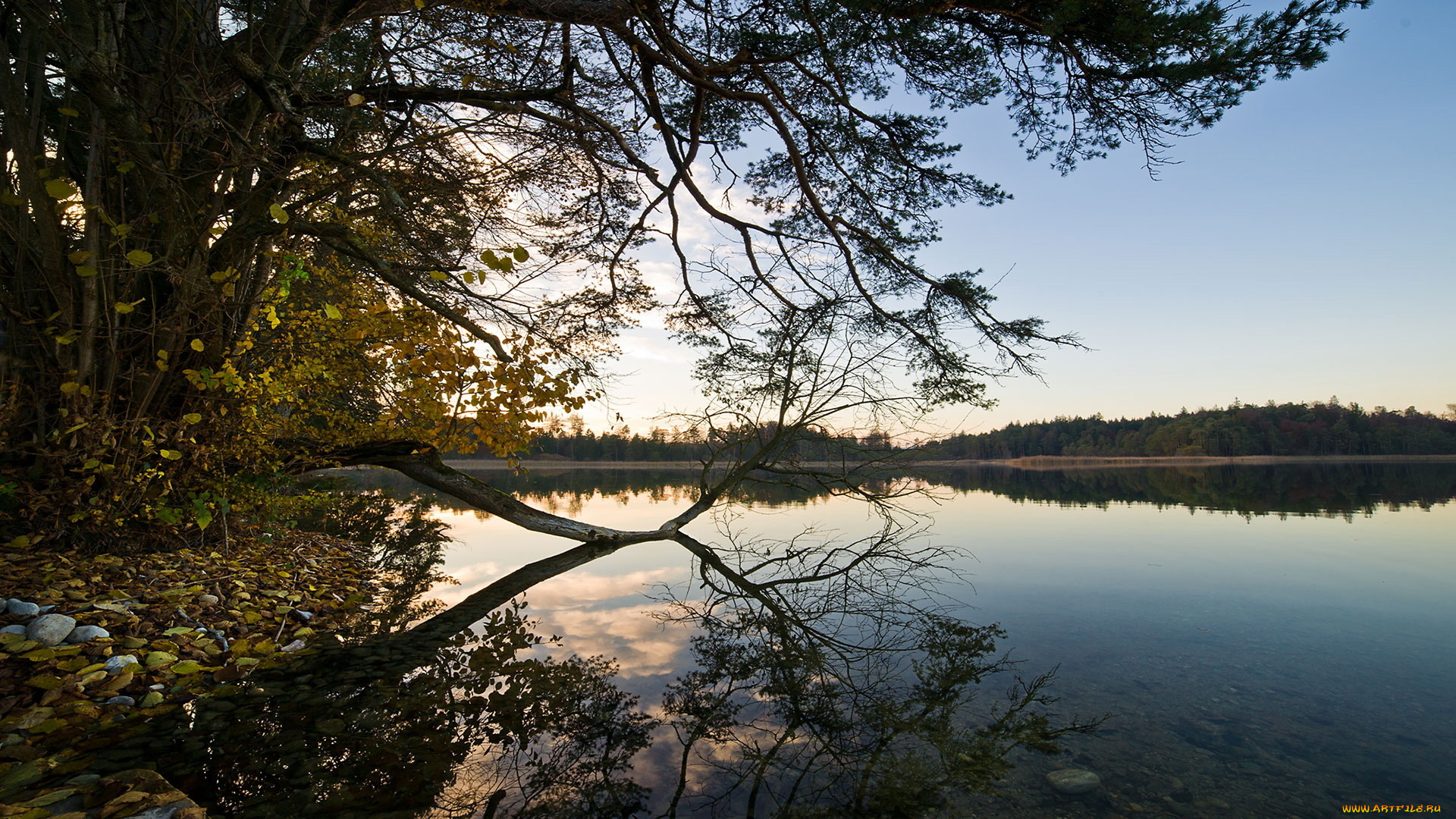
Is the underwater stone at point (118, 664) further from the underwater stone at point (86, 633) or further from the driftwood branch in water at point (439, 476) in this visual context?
the driftwood branch in water at point (439, 476)

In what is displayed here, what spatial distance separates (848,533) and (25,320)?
9.78m

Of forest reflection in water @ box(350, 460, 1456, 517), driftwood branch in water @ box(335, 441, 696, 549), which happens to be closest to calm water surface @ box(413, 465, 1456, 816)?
driftwood branch in water @ box(335, 441, 696, 549)

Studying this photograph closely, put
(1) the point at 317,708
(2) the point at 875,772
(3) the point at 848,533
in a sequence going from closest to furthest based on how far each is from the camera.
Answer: (2) the point at 875,772 < (1) the point at 317,708 < (3) the point at 848,533

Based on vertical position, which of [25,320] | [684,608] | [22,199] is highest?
[22,199]

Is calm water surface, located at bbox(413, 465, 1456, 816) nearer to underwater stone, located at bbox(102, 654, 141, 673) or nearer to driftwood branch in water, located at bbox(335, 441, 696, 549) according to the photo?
driftwood branch in water, located at bbox(335, 441, 696, 549)

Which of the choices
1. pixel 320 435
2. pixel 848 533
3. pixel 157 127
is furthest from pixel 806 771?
pixel 848 533

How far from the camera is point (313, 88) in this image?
443cm

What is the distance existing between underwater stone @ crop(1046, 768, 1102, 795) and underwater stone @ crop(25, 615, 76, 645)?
5128 mm

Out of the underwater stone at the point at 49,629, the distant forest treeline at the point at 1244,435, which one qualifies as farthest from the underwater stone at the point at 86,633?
the distant forest treeline at the point at 1244,435

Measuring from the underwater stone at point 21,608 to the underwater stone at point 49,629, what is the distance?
0.08 m

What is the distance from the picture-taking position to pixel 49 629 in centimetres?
334

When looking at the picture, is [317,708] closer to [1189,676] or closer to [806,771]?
[806,771]

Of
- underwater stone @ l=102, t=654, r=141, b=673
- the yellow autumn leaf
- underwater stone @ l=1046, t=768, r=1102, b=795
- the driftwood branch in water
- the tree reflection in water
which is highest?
the yellow autumn leaf

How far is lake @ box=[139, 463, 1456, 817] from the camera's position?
265 cm
